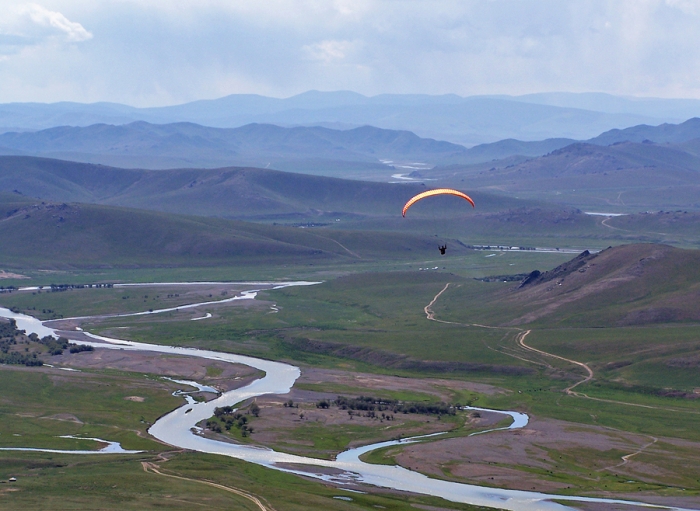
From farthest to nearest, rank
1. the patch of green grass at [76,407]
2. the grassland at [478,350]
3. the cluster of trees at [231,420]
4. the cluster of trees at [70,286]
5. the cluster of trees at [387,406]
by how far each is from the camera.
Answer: the cluster of trees at [70,286] → the cluster of trees at [387,406] → the cluster of trees at [231,420] → the patch of green grass at [76,407] → the grassland at [478,350]

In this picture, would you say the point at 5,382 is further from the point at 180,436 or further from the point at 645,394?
the point at 645,394

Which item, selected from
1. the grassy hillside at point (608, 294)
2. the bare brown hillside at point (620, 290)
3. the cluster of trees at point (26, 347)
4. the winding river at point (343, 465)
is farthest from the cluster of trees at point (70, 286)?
the winding river at point (343, 465)

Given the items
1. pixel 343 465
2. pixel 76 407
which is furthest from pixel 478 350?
pixel 76 407

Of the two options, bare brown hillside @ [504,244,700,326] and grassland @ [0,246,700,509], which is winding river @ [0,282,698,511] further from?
bare brown hillside @ [504,244,700,326]

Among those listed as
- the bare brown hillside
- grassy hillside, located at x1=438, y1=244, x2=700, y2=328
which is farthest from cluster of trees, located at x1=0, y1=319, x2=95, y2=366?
the bare brown hillside

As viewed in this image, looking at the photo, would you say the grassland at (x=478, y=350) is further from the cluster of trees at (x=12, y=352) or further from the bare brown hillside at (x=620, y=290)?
the cluster of trees at (x=12, y=352)

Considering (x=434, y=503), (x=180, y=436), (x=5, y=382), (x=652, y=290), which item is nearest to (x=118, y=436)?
(x=180, y=436)

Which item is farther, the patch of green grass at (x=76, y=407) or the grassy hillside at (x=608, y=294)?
the grassy hillside at (x=608, y=294)
